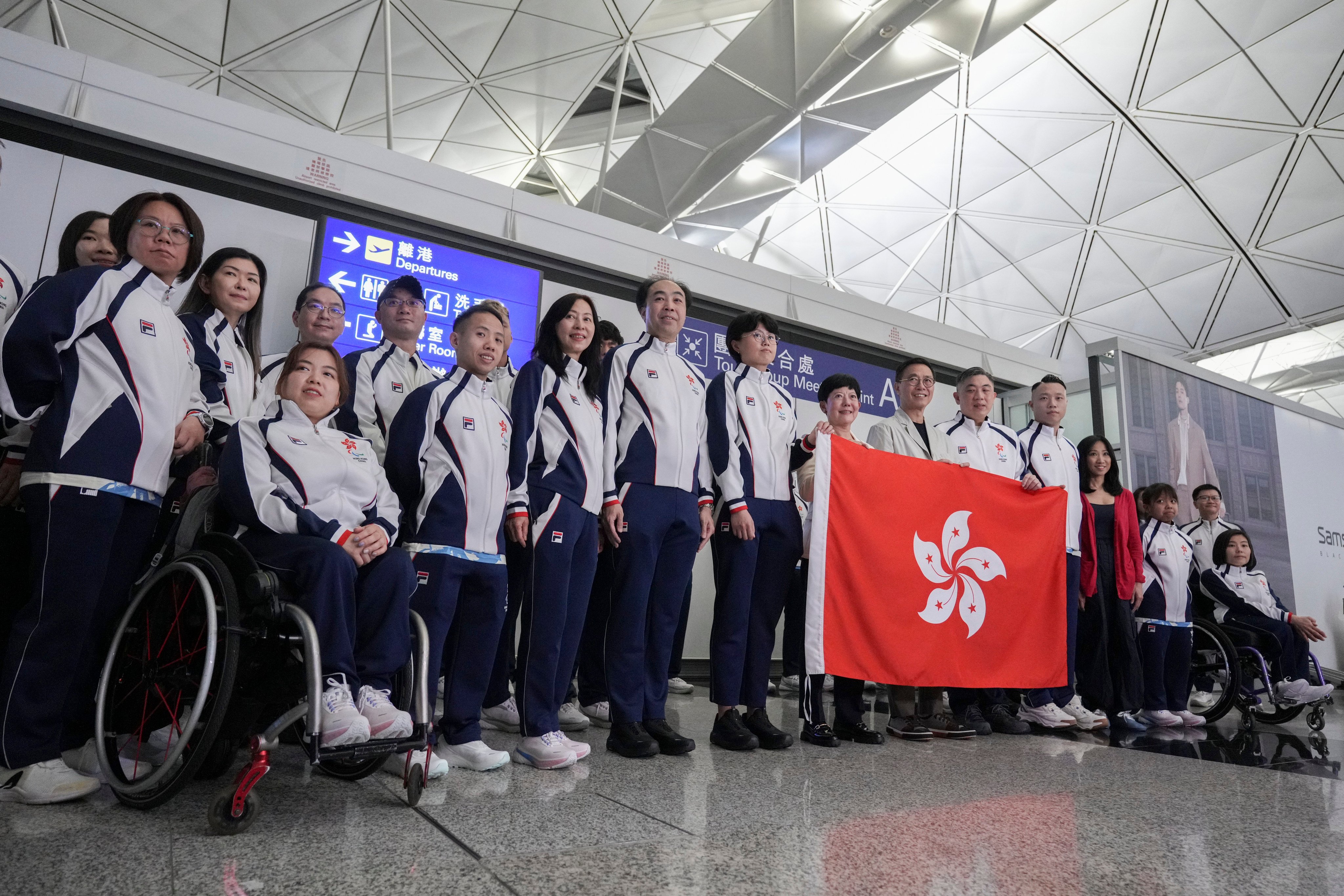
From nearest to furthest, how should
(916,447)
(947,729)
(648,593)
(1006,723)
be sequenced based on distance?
(648,593)
(947,729)
(1006,723)
(916,447)

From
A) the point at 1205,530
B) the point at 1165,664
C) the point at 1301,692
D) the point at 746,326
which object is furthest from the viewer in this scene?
the point at 1205,530

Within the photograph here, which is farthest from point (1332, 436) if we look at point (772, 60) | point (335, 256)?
point (335, 256)

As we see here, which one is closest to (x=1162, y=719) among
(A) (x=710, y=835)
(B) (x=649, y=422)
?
(B) (x=649, y=422)

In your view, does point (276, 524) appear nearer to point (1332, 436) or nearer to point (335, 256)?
point (335, 256)

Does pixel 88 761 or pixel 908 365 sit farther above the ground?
pixel 908 365

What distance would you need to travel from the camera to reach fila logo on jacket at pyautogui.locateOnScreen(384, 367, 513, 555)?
2.78 meters

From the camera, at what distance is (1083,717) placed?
4.62m

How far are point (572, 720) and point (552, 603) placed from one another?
1076 millimetres

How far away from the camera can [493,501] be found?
288cm


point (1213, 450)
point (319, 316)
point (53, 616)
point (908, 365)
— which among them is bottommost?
point (53, 616)

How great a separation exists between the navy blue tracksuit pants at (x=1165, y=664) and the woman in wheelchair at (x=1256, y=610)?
91cm

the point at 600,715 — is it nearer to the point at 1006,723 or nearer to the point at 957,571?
the point at 957,571

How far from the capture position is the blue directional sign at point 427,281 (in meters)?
5.13

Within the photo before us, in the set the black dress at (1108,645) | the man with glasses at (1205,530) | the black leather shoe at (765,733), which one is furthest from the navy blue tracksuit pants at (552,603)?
the man with glasses at (1205,530)
